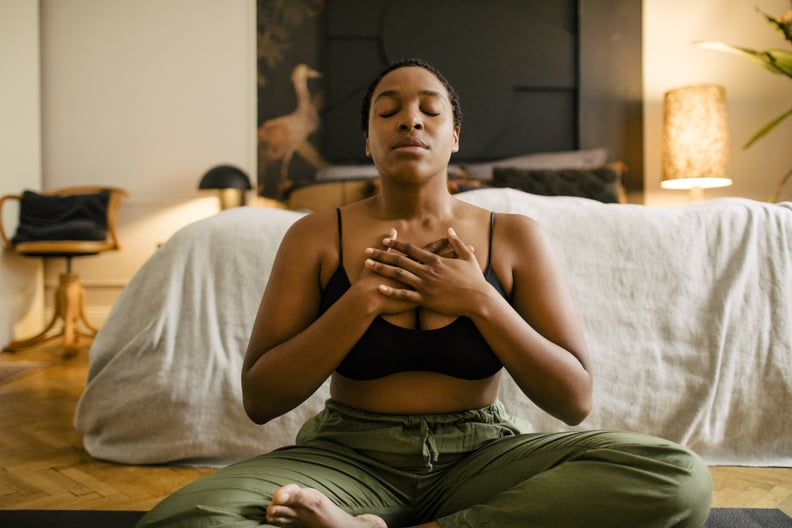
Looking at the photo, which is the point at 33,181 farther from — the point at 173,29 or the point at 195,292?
the point at 195,292

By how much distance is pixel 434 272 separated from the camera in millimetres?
945

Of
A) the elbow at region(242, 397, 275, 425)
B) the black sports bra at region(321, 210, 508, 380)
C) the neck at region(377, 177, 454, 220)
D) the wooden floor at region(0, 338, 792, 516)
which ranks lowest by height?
the wooden floor at region(0, 338, 792, 516)

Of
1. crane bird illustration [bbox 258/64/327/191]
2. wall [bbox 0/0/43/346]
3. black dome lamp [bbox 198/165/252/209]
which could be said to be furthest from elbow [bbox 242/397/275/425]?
wall [bbox 0/0/43/346]

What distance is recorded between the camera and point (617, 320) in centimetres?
164

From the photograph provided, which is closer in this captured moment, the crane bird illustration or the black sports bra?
the black sports bra

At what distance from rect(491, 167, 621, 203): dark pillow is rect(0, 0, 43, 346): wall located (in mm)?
2884

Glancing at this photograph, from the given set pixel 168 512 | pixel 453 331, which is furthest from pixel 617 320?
pixel 168 512

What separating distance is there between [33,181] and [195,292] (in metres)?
3.17

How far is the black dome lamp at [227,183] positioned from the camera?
3.79m

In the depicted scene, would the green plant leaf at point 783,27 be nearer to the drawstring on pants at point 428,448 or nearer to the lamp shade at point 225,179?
the lamp shade at point 225,179

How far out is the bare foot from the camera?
767 millimetres

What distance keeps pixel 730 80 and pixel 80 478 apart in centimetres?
446

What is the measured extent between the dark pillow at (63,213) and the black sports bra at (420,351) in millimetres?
3129

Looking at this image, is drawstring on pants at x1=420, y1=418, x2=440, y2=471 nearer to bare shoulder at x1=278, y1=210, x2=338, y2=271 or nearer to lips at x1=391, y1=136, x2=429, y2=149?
bare shoulder at x1=278, y1=210, x2=338, y2=271
